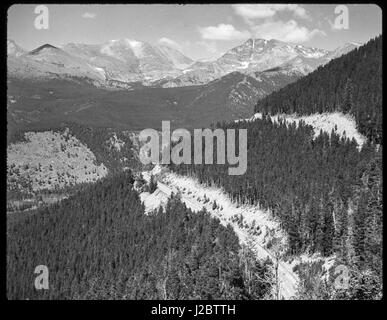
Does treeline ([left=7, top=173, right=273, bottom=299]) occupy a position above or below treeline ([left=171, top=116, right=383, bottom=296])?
below

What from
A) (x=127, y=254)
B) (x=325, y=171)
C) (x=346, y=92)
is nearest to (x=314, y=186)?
(x=325, y=171)

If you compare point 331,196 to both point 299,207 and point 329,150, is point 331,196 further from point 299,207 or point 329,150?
point 329,150

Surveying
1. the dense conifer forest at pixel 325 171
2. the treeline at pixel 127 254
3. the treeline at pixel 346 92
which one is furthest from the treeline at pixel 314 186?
the treeline at pixel 127 254

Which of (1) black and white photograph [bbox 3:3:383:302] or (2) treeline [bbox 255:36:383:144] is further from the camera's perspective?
(2) treeline [bbox 255:36:383:144]

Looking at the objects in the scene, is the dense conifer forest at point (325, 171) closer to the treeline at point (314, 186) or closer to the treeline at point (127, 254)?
the treeline at point (314, 186)

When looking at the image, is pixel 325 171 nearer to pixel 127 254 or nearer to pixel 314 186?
pixel 314 186

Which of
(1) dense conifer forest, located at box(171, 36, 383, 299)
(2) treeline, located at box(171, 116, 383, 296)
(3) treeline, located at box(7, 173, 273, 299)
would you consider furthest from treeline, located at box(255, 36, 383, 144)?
(3) treeline, located at box(7, 173, 273, 299)

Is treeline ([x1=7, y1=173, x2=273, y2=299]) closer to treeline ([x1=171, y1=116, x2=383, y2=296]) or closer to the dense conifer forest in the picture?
treeline ([x1=171, y1=116, x2=383, y2=296])
